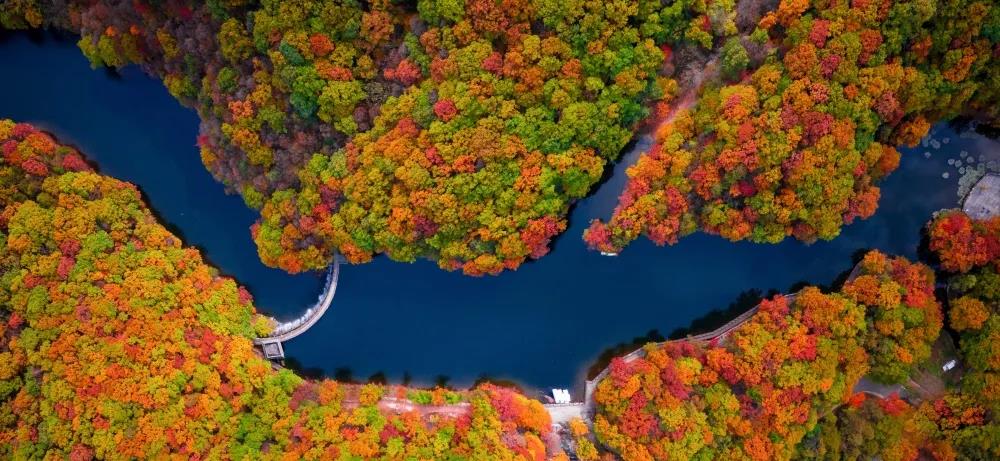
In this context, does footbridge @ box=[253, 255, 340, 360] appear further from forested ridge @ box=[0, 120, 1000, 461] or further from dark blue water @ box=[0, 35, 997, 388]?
forested ridge @ box=[0, 120, 1000, 461]

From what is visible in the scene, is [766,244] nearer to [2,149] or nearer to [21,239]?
[21,239]

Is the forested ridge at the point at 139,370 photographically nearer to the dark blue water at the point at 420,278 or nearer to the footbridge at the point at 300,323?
the footbridge at the point at 300,323

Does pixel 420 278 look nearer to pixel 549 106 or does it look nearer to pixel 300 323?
pixel 300 323

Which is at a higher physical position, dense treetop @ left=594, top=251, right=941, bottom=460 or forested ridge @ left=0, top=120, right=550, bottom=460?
forested ridge @ left=0, top=120, right=550, bottom=460

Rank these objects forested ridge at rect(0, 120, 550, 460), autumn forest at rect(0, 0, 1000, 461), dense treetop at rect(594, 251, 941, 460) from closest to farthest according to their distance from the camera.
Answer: autumn forest at rect(0, 0, 1000, 461), forested ridge at rect(0, 120, 550, 460), dense treetop at rect(594, 251, 941, 460)

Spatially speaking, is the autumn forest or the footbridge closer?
the autumn forest

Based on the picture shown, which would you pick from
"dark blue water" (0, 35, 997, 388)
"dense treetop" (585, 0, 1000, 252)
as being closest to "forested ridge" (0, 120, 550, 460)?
"dark blue water" (0, 35, 997, 388)
